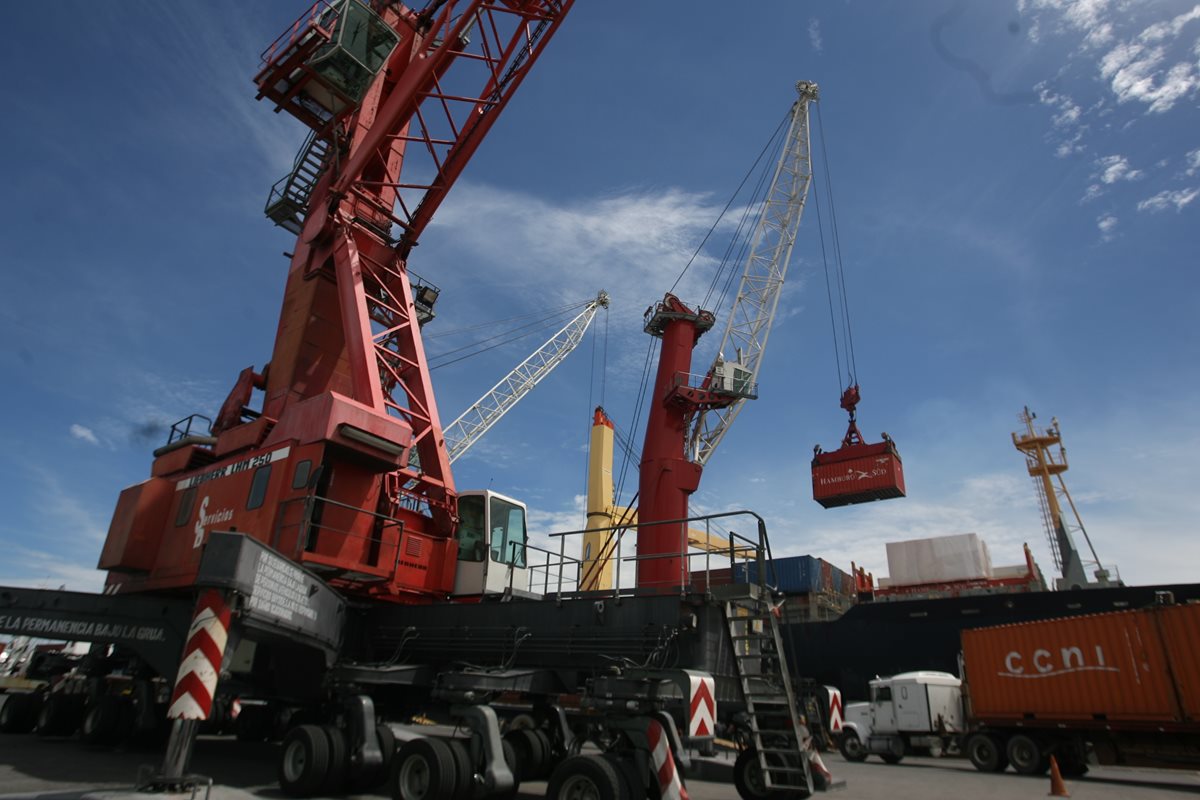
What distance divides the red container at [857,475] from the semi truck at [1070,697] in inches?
262

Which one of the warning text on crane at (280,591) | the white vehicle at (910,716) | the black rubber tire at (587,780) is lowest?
the black rubber tire at (587,780)

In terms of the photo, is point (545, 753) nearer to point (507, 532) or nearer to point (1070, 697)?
point (507, 532)

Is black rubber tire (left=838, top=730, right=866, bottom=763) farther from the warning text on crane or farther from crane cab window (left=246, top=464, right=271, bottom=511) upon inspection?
crane cab window (left=246, top=464, right=271, bottom=511)

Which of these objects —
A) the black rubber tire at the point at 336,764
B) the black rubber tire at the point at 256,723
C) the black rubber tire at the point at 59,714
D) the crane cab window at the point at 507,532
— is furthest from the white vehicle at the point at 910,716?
the black rubber tire at the point at 59,714

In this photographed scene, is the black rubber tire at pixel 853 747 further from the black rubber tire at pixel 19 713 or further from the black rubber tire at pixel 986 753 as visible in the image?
the black rubber tire at pixel 19 713

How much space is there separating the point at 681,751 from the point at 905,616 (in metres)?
24.3

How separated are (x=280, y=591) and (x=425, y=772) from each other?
279 centimetres

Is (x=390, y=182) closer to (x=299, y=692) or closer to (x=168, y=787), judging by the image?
(x=299, y=692)

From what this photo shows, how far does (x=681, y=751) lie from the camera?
757cm

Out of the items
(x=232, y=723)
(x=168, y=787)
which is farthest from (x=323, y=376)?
(x=232, y=723)

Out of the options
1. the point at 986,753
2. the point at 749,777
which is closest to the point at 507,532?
the point at 749,777

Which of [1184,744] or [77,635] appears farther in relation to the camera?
[1184,744]

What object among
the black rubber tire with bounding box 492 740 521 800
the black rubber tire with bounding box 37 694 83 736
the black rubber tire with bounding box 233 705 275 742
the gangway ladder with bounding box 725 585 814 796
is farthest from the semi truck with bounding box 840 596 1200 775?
the black rubber tire with bounding box 37 694 83 736

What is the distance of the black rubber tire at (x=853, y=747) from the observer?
2169 centimetres
